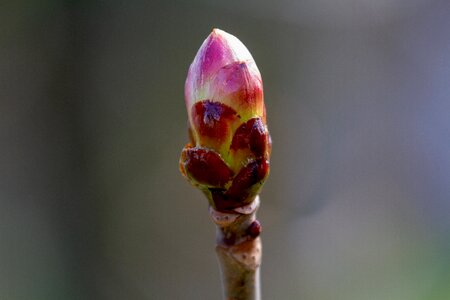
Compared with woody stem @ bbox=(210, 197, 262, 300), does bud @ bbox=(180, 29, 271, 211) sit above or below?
above

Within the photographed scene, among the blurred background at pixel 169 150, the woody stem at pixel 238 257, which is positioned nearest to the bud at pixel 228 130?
the woody stem at pixel 238 257

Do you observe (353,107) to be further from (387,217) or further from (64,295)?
(64,295)

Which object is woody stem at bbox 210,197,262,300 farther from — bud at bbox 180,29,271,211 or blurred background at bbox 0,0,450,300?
blurred background at bbox 0,0,450,300

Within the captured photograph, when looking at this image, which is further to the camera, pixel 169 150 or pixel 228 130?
pixel 169 150

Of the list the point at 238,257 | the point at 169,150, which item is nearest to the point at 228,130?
the point at 238,257

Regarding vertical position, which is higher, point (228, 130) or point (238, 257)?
point (228, 130)

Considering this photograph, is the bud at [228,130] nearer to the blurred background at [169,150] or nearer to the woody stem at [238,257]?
the woody stem at [238,257]

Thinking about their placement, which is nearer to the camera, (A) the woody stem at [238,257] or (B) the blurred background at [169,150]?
(A) the woody stem at [238,257]

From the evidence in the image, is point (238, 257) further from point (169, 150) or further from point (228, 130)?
point (169, 150)

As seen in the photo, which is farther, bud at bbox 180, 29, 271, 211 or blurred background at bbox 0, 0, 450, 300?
blurred background at bbox 0, 0, 450, 300

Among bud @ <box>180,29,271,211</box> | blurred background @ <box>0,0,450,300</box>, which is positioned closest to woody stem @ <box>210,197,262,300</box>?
bud @ <box>180,29,271,211</box>
